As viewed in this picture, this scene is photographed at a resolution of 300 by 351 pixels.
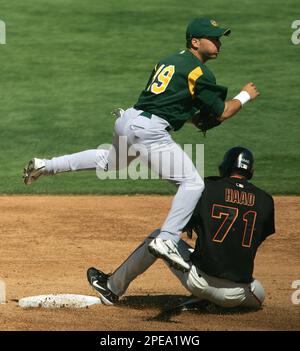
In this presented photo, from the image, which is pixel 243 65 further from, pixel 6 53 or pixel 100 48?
pixel 6 53

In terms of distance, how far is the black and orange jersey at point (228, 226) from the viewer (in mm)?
6691

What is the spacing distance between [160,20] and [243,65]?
108 inches

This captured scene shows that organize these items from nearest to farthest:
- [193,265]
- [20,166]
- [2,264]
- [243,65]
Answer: [193,265]
[2,264]
[20,166]
[243,65]

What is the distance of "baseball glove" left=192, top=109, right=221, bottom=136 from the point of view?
7.04m

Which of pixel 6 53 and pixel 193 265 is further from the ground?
pixel 6 53

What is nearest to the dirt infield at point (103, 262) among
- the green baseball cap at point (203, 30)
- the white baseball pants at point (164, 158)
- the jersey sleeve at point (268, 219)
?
the jersey sleeve at point (268, 219)

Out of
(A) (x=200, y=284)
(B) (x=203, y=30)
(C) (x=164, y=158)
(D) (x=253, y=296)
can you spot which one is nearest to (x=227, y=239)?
(A) (x=200, y=284)

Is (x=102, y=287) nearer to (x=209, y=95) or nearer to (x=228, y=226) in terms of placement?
(x=228, y=226)

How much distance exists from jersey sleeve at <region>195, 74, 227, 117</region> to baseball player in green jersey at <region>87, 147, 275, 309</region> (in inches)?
13.4

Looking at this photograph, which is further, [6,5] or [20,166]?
[6,5]

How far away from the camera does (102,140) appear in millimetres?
13523

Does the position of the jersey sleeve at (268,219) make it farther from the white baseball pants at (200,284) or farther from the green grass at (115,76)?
the green grass at (115,76)

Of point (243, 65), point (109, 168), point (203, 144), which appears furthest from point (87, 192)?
point (243, 65)

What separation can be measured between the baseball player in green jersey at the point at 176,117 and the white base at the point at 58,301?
91 centimetres
